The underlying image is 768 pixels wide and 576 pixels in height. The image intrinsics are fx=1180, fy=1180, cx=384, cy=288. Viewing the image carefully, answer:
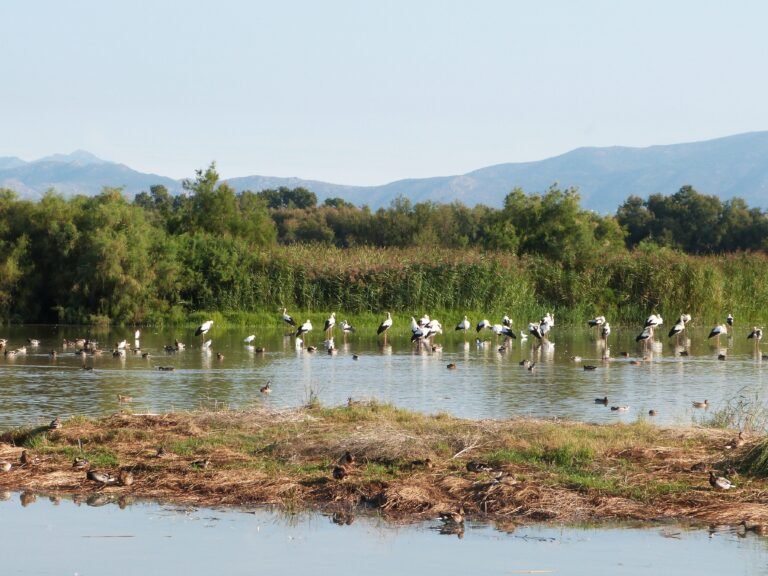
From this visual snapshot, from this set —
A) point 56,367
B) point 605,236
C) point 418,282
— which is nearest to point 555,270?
point 418,282

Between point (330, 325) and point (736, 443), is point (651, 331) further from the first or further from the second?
point (736, 443)

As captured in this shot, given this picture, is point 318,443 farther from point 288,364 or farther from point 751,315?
point 751,315

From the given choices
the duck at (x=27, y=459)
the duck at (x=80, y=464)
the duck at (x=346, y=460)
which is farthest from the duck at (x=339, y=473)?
the duck at (x=27, y=459)

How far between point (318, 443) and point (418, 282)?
27283 millimetres

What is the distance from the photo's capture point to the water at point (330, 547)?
9.70 metres

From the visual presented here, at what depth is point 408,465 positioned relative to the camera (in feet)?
40.7

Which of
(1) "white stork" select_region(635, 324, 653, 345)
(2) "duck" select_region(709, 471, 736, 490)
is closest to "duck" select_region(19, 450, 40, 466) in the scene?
(2) "duck" select_region(709, 471, 736, 490)

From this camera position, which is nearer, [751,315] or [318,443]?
[318,443]

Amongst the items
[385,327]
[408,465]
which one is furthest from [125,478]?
[385,327]

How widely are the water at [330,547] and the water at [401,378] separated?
5.79 m

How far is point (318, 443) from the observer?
13.2 meters

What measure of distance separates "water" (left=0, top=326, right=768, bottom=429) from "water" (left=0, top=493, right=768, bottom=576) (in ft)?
19.0

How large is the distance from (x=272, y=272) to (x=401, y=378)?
18533 mm

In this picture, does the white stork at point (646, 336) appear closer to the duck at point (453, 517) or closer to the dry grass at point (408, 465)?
the dry grass at point (408, 465)
